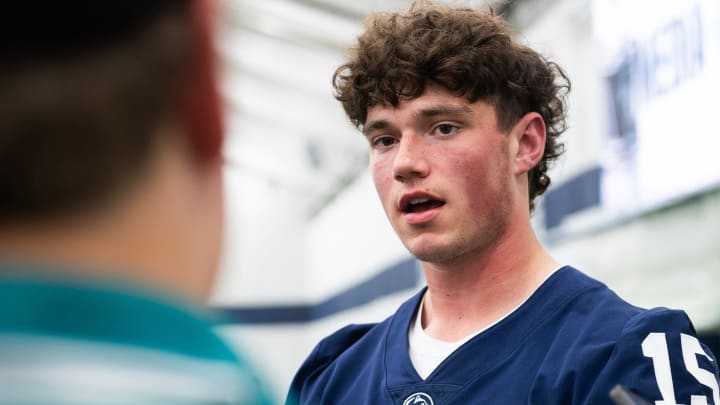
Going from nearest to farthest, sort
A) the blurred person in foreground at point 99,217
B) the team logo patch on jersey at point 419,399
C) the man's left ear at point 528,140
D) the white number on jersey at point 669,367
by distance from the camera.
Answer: the blurred person in foreground at point 99,217 < the white number on jersey at point 669,367 < the team logo patch on jersey at point 419,399 < the man's left ear at point 528,140

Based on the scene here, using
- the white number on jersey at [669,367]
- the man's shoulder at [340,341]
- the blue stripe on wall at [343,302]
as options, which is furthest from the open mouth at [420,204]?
the blue stripe on wall at [343,302]

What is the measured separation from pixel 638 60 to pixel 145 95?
3172 millimetres

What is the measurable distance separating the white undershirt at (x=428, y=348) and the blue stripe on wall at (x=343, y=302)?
221 cm

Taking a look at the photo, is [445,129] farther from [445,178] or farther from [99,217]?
[99,217]

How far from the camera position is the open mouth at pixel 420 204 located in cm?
154

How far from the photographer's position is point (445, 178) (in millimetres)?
1544

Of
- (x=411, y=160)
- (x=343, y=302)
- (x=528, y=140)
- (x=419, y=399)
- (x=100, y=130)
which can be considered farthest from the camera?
(x=343, y=302)

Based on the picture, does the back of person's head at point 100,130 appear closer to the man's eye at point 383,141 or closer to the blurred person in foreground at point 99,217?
the blurred person in foreground at point 99,217

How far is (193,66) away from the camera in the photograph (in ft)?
1.43

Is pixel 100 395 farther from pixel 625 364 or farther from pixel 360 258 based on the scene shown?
pixel 360 258

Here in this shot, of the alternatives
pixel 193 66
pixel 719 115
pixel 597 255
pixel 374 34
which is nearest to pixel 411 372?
pixel 374 34

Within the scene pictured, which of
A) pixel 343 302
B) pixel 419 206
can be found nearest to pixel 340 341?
pixel 419 206

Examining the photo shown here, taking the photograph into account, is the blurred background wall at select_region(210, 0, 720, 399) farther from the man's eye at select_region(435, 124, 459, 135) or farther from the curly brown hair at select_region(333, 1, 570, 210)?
the man's eye at select_region(435, 124, 459, 135)

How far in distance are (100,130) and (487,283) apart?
123 centimetres
